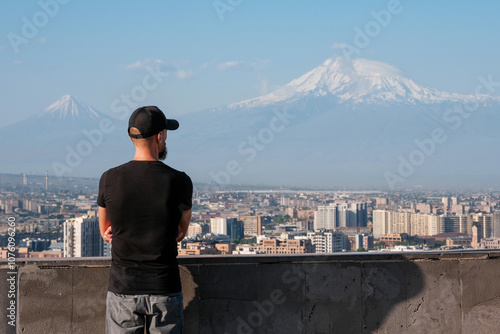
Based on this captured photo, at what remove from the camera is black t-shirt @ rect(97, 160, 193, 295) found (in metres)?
2.79

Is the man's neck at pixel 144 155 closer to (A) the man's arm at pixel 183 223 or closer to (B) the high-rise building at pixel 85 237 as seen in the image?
(A) the man's arm at pixel 183 223

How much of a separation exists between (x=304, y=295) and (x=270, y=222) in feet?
202

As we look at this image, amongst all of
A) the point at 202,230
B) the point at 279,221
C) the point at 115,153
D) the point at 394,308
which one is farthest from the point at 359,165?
the point at 394,308

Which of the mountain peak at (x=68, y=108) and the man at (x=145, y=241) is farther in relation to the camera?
the mountain peak at (x=68, y=108)

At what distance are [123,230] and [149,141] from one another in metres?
0.42

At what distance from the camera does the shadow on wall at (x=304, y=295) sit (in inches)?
154

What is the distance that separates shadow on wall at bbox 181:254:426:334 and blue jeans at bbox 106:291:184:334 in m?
1.01

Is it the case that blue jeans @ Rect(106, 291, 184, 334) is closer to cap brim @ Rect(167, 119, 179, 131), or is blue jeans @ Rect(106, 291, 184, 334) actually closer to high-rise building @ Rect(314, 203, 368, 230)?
cap brim @ Rect(167, 119, 179, 131)

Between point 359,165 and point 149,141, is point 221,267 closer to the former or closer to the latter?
point 149,141

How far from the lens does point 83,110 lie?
7136 inches

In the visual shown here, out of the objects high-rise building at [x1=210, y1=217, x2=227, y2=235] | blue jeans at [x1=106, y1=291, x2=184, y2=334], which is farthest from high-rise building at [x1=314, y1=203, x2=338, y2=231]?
blue jeans at [x1=106, y1=291, x2=184, y2=334]

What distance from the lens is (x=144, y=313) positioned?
2.82 metres

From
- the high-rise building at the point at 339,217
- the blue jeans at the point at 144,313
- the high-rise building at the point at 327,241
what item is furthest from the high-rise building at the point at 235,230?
the blue jeans at the point at 144,313

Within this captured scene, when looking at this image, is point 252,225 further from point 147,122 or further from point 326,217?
point 147,122
